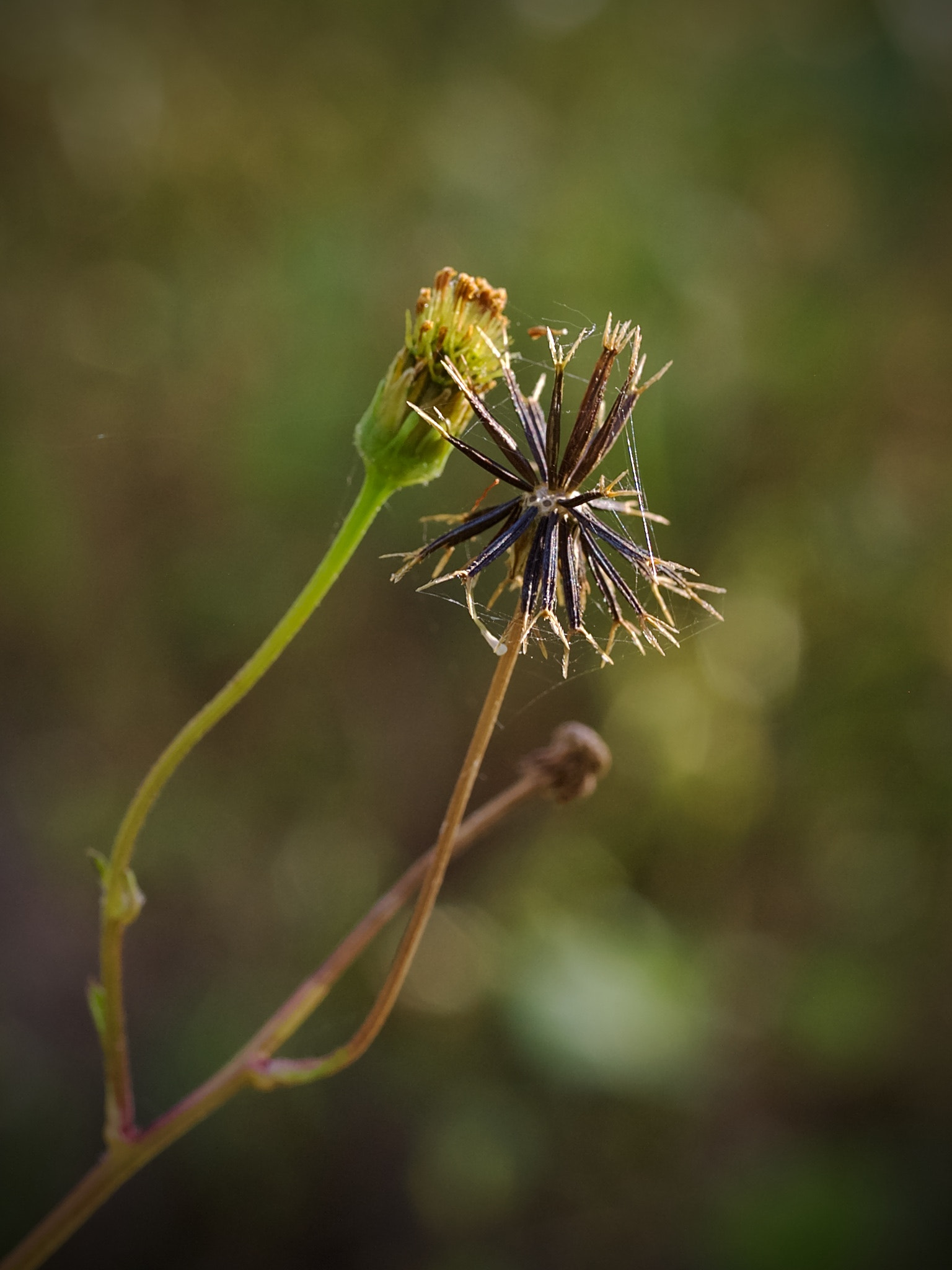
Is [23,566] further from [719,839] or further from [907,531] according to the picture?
[907,531]

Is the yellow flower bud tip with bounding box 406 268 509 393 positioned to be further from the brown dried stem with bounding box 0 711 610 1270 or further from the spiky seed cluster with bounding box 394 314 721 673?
the brown dried stem with bounding box 0 711 610 1270

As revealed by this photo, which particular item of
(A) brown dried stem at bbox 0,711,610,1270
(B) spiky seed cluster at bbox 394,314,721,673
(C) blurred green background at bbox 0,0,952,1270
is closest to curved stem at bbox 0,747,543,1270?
(A) brown dried stem at bbox 0,711,610,1270

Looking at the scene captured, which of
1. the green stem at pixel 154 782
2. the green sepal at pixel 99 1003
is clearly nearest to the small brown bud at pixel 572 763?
the green stem at pixel 154 782

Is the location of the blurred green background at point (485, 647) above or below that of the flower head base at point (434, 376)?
above

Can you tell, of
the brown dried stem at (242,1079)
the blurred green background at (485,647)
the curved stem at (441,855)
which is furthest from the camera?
the blurred green background at (485,647)

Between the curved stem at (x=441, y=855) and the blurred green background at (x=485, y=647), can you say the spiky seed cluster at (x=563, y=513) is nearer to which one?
the curved stem at (x=441, y=855)

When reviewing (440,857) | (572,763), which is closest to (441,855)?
(440,857)

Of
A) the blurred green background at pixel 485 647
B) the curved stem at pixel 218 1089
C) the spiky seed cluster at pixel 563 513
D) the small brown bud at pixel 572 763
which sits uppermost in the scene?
the blurred green background at pixel 485 647
